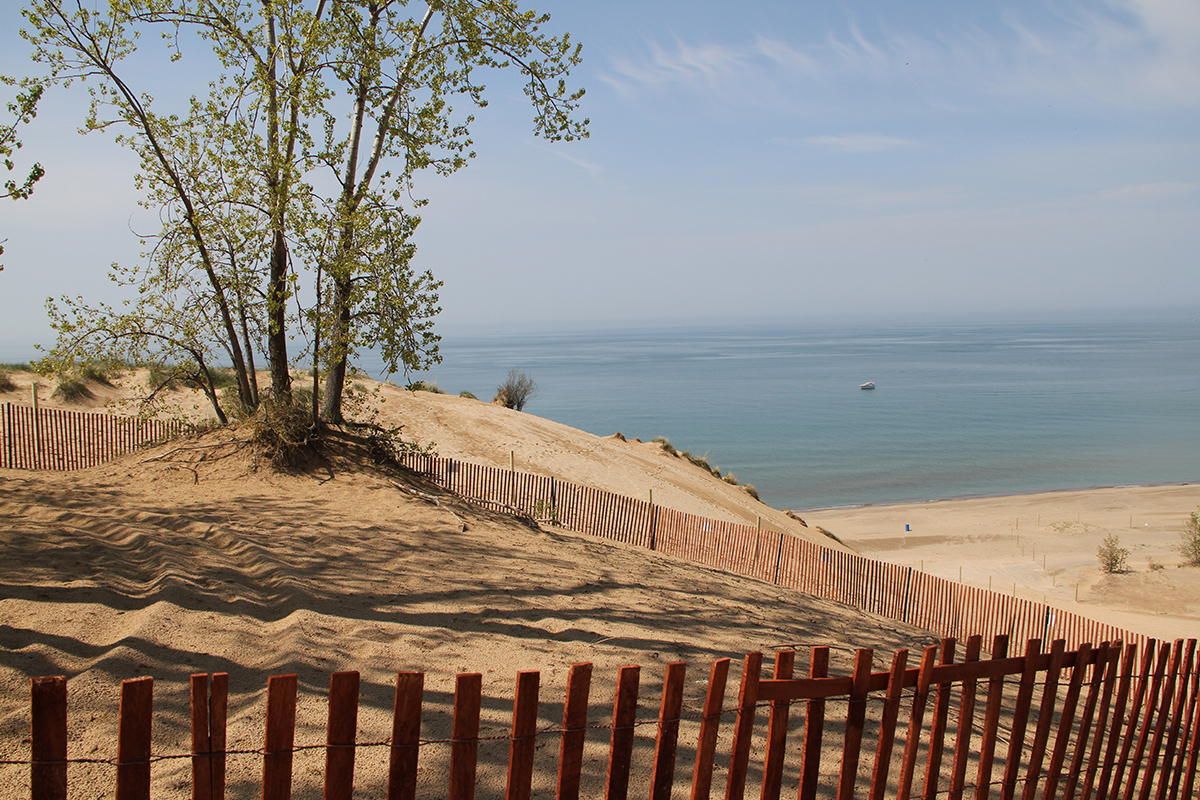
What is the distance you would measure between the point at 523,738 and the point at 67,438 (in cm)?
1445

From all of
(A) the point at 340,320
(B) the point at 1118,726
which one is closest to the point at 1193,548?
(B) the point at 1118,726

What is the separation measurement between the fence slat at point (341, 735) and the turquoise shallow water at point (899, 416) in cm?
4256

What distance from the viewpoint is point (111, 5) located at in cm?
1074

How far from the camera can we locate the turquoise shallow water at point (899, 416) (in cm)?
5034

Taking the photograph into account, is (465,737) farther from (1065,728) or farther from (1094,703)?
(1094,703)

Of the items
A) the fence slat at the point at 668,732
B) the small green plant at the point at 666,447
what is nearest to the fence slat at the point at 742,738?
the fence slat at the point at 668,732

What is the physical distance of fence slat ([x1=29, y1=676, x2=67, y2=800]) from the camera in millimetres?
2088

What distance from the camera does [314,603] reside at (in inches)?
251

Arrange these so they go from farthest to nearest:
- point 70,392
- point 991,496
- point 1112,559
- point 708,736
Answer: point 991,496
point 1112,559
point 70,392
point 708,736

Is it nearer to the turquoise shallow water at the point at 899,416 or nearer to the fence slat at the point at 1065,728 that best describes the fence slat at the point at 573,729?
the fence slat at the point at 1065,728

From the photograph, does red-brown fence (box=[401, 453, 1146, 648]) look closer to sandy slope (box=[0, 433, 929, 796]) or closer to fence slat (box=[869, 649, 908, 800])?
sandy slope (box=[0, 433, 929, 796])

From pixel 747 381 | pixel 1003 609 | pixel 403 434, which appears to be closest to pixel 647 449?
pixel 403 434

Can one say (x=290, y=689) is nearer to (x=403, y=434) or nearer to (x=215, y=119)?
(x=215, y=119)

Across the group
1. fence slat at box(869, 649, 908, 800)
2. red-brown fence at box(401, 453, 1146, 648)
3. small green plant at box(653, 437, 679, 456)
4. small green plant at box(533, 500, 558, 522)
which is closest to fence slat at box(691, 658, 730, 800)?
fence slat at box(869, 649, 908, 800)
